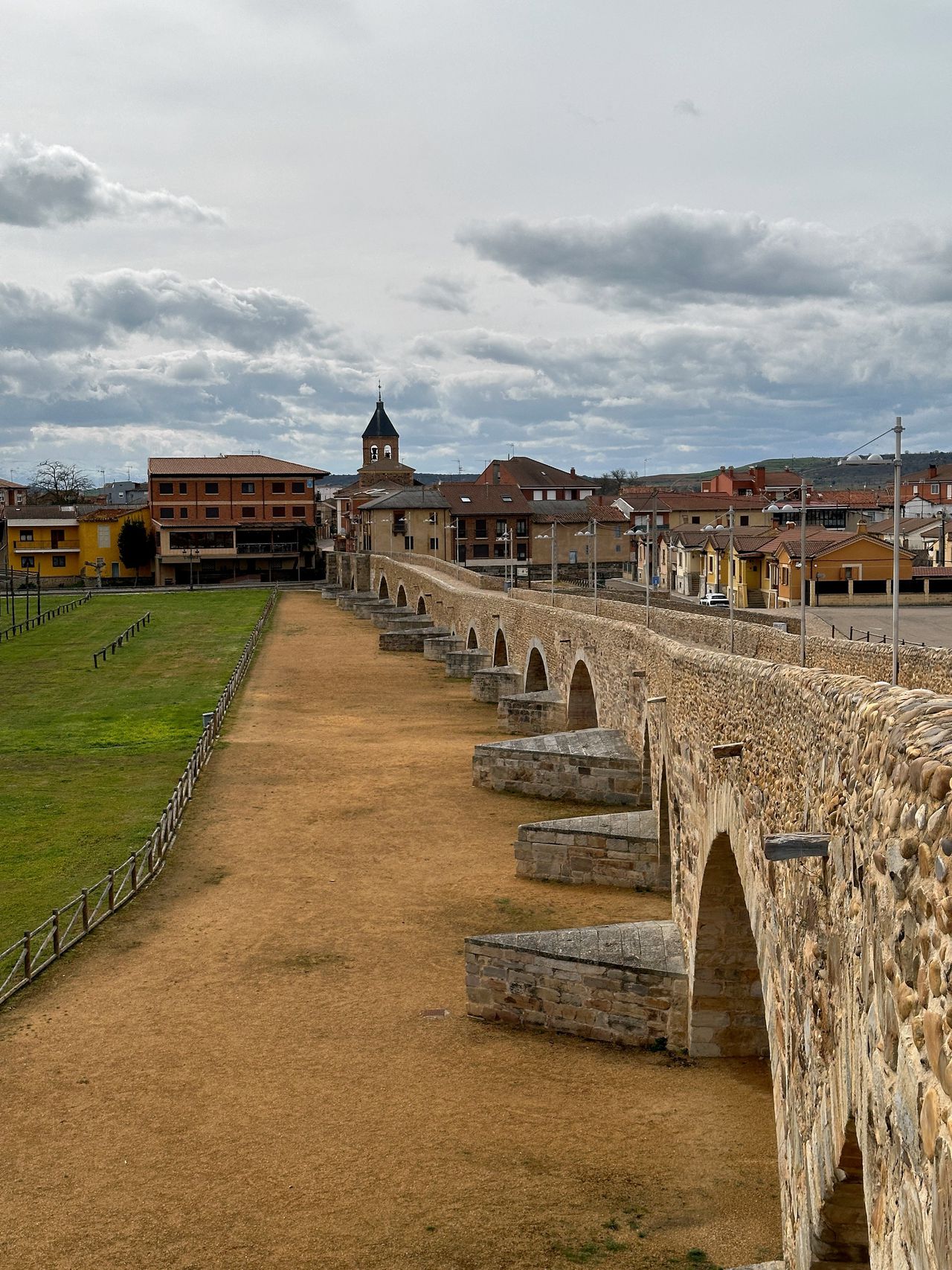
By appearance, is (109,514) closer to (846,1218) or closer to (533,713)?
(533,713)

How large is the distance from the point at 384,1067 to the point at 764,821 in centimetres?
723

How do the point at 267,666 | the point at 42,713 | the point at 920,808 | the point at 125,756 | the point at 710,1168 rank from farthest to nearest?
the point at 267,666 < the point at 42,713 < the point at 125,756 < the point at 710,1168 < the point at 920,808

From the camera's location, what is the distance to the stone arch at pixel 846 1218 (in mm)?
6531

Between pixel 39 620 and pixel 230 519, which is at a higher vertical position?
pixel 230 519

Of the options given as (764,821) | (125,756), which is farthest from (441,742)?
(764,821)

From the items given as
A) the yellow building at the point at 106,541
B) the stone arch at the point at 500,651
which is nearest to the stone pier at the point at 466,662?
the stone arch at the point at 500,651

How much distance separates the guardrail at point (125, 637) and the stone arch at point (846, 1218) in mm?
48378

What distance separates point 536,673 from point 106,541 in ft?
224

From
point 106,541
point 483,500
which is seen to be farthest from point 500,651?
point 106,541

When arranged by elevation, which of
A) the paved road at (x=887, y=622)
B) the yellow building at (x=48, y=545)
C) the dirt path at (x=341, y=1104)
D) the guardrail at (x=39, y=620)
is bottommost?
the dirt path at (x=341, y=1104)

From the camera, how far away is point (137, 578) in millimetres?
100188

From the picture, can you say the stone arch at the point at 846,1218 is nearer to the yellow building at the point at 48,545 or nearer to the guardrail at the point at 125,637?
the guardrail at the point at 125,637

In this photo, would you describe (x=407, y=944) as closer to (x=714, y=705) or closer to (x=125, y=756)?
(x=714, y=705)

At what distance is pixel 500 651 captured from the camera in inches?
1901
